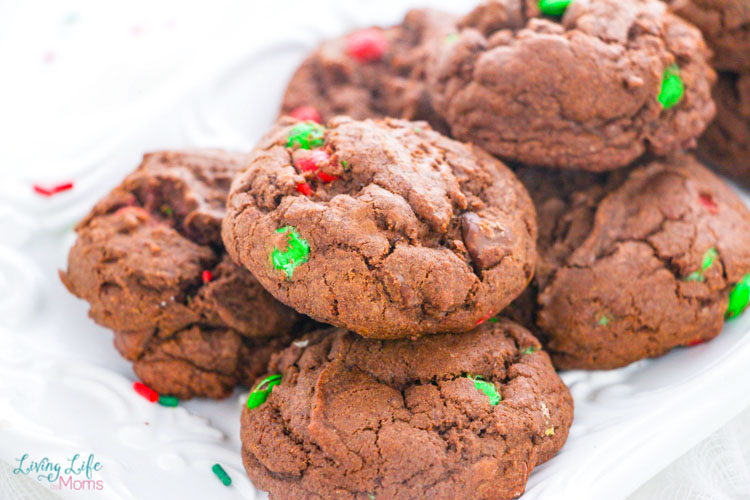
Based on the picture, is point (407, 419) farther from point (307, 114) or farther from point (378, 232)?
point (307, 114)

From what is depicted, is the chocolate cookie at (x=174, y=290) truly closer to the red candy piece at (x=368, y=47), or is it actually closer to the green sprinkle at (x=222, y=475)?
the green sprinkle at (x=222, y=475)

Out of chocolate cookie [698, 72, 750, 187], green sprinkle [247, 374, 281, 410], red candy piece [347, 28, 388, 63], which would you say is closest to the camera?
green sprinkle [247, 374, 281, 410]

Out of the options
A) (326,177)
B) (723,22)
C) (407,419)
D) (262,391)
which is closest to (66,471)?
(262,391)

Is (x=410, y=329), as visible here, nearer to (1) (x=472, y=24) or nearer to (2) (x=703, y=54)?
(1) (x=472, y=24)

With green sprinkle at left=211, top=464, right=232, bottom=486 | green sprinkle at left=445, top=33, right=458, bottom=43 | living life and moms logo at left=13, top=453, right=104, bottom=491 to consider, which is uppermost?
green sprinkle at left=445, top=33, right=458, bottom=43

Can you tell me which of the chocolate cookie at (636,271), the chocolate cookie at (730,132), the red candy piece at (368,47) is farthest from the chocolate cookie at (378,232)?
the chocolate cookie at (730,132)

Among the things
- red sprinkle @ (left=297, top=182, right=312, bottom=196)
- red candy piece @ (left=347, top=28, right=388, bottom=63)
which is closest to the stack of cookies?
red sprinkle @ (left=297, top=182, right=312, bottom=196)

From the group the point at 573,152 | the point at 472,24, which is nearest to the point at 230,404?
the point at 573,152

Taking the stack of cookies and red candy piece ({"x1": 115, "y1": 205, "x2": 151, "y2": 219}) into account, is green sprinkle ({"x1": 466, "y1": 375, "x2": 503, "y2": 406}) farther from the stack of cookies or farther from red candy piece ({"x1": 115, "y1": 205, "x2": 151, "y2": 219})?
red candy piece ({"x1": 115, "y1": 205, "x2": 151, "y2": 219})
